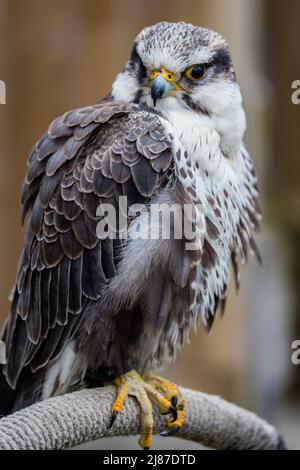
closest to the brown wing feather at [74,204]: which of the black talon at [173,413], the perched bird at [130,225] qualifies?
the perched bird at [130,225]

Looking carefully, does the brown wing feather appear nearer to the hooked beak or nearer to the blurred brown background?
the hooked beak

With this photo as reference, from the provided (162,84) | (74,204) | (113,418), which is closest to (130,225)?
(74,204)

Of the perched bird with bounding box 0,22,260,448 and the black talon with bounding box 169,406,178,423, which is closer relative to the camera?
the perched bird with bounding box 0,22,260,448

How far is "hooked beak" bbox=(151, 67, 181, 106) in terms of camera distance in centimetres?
224

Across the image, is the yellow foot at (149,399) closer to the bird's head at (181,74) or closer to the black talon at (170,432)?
the black talon at (170,432)

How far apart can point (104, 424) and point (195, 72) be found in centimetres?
92

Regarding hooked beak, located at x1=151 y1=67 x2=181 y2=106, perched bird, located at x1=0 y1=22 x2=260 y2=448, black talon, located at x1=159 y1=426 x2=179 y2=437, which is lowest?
black talon, located at x1=159 y1=426 x2=179 y2=437

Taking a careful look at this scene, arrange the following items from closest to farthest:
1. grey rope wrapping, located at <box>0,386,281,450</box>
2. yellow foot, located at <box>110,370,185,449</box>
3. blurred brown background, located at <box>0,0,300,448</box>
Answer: grey rope wrapping, located at <box>0,386,281,450</box>, yellow foot, located at <box>110,370,185,449</box>, blurred brown background, located at <box>0,0,300,448</box>

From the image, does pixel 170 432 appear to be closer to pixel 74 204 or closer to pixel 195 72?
pixel 74 204

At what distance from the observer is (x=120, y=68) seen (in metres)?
3.48

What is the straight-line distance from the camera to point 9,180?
139 inches

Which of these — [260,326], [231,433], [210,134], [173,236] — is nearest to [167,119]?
[210,134]

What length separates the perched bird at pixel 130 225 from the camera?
2.26 meters

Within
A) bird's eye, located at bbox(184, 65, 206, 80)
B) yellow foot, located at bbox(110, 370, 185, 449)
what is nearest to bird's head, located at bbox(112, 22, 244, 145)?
bird's eye, located at bbox(184, 65, 206, 80)
